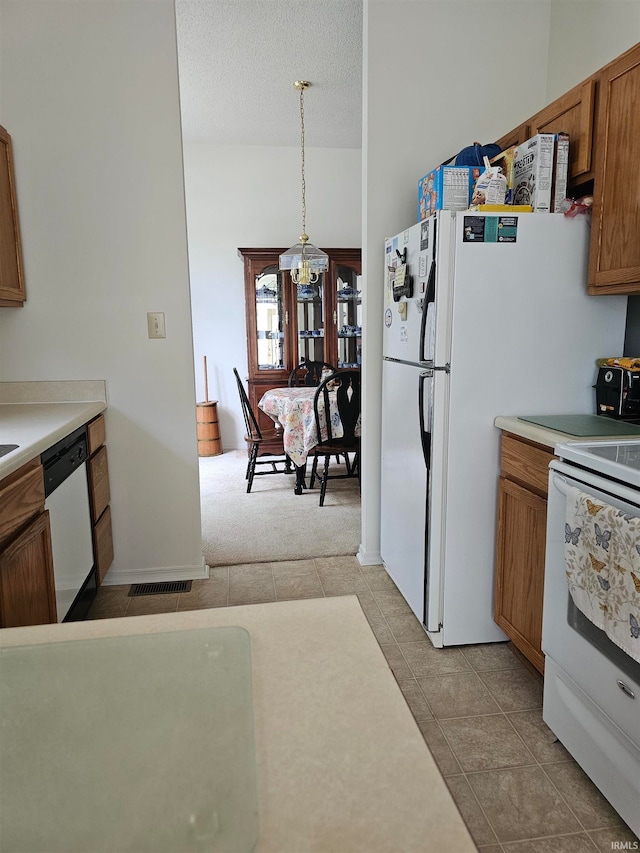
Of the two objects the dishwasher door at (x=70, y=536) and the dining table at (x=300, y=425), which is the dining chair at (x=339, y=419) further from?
the dishwasher door at (x=70, y=536)

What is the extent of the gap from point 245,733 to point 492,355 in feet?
5.88

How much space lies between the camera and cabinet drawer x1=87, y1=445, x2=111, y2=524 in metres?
2.46

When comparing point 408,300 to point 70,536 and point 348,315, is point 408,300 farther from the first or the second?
point 348,315

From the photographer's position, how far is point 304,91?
13.7 feet

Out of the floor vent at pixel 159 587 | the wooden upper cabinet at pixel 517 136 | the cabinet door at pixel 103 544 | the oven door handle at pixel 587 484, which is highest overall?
the wooden upper cabinet at pixel 517 136

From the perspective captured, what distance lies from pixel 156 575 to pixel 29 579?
1.24m

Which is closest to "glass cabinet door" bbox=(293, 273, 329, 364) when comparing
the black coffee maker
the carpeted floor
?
the carpeted floor

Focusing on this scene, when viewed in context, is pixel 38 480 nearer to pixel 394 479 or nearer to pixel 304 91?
pixel 394 479

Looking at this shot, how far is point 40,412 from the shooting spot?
2389 mm

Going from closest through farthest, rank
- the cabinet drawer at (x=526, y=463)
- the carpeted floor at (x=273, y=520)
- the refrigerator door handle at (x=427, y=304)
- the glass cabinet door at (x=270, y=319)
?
the cabinet drawer at (x=526, y=463), the refrigerator door handle at (x=427, y=304), the carpeted floor at (x=273, y=520), the glass cabinet door at (x=270, y=319)

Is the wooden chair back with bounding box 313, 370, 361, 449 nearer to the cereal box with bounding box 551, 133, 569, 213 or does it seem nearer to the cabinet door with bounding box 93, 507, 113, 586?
the cabinet door with bounding box 93, 507, 113, 586

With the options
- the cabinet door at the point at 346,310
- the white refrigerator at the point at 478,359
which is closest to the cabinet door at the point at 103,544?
the white refrigerator at the point at 478,359

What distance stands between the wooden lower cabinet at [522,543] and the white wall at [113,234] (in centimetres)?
148

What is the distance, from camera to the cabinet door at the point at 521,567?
1887mm
